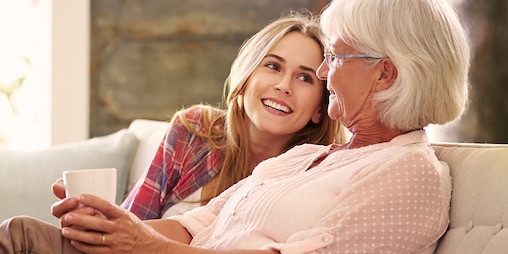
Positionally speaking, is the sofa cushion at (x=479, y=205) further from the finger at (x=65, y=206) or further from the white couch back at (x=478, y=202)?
the finger at (x=65, y=206)

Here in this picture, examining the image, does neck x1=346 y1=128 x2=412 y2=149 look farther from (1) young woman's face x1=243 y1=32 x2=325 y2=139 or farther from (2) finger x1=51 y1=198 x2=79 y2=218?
(2) finger x1=51 y1=198 x2=79 y2=218

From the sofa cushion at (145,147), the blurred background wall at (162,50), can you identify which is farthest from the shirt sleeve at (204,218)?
the blurred background wall at (162,50)

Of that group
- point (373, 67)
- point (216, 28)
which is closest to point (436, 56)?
point (373, 67)

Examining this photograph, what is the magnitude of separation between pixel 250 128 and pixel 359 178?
922 mm

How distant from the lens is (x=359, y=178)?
6.00 feet

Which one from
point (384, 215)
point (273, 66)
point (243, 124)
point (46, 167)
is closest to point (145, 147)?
point (46, 167)

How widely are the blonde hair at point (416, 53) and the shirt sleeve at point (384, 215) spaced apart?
0.49 ft

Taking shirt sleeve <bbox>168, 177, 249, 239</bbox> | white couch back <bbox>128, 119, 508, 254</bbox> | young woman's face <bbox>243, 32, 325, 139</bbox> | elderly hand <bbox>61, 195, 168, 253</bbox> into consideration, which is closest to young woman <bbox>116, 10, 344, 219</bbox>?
young woman's face <bbox>243, 32, 325, 139</bbox>

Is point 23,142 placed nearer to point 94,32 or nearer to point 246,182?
point 94,32

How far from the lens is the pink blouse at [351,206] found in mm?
1754

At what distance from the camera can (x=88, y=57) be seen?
14.9 ft

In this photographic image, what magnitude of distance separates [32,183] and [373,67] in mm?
1736

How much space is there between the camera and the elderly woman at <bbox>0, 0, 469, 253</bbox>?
69.1 inches

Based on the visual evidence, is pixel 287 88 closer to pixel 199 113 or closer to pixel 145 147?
pixel 199 113
